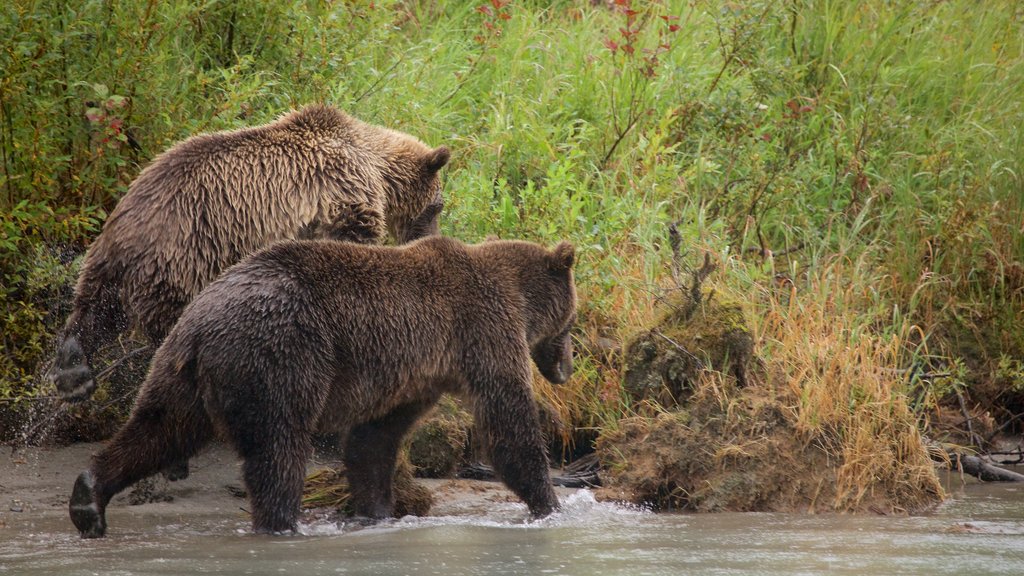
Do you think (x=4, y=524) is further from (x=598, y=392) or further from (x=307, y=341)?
(x=598, y=392)

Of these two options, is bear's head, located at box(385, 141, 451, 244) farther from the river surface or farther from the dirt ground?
the river surface

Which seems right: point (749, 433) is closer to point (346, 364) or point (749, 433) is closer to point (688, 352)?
point (688, 352)

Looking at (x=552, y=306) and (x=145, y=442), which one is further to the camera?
(x=552, y=306)

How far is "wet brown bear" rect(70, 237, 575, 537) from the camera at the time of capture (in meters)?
5.74

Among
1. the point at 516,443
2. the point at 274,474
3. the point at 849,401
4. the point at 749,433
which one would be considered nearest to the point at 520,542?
the point at 516,443

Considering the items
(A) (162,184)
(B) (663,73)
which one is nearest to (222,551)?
(A) (162,184)

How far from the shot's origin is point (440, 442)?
745 centimetres

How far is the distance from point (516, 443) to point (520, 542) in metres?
0.89

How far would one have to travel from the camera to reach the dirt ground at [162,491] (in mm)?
6848

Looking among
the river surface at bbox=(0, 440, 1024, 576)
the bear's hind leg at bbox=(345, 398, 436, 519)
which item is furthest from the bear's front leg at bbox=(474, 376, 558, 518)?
the bear's hind leg at bbox=(345, 398, 436, 519)

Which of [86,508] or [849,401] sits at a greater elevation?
[849,401]

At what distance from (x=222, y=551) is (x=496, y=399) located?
172cm

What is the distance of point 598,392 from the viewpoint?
7.77 meters

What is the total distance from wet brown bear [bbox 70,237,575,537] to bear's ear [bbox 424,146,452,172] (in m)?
1.17
